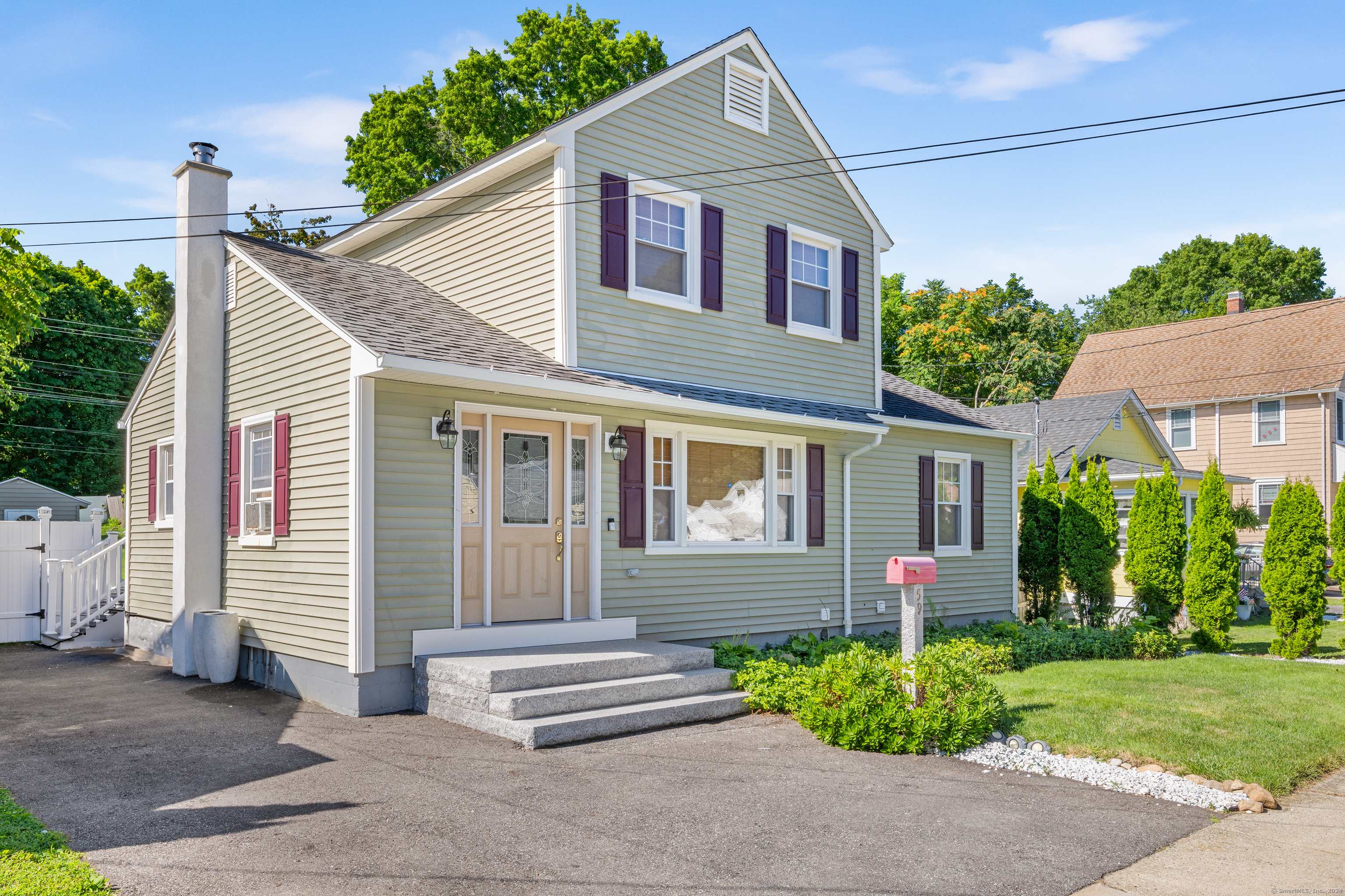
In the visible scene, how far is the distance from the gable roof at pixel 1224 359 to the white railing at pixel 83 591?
26.8 meters

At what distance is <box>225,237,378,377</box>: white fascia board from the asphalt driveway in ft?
9.84

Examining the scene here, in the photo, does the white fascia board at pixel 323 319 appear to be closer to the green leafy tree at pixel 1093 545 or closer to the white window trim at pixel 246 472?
the white window trim at pixel 246 472

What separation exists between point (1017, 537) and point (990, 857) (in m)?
11.2

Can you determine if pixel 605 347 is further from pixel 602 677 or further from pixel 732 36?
pixel 732 36

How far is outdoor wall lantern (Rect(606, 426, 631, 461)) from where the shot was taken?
32.1 feet

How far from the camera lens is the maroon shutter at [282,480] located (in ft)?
29.6

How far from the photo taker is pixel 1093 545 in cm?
1433

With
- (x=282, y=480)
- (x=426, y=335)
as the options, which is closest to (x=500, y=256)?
(x=426, y=335)

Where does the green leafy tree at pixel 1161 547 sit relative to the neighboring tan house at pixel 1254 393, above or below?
below

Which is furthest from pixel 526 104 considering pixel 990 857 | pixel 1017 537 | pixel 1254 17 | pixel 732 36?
pixel 990 857

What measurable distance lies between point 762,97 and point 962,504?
682 centimetres

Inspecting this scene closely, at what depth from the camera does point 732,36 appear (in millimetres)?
11641

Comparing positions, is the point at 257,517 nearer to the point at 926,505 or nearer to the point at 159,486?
the point at 159,486

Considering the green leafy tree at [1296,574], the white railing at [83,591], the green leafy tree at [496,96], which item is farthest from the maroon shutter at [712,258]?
the green leafy tree at [496,96]
